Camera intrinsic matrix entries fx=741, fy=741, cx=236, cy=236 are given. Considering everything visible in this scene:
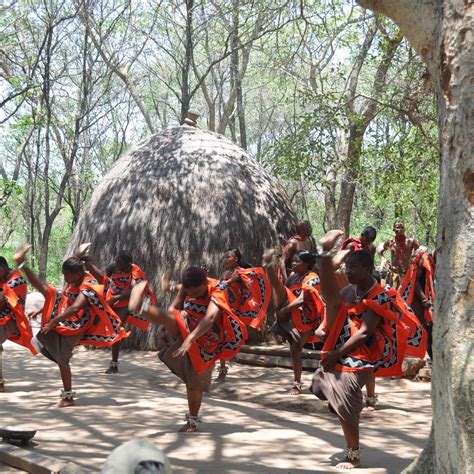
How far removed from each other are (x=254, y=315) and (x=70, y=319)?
2280 mm

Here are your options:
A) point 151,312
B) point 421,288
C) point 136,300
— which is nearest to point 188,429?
point 151,312

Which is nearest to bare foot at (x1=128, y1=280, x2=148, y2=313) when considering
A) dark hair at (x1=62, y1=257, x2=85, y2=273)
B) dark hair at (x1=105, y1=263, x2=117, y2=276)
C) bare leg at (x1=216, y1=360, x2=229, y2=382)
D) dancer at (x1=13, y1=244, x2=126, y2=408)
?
dancer at (x1=13, y1=244, x2=126, y2=408)

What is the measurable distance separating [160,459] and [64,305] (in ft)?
18.7

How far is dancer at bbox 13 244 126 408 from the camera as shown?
6.97 metres

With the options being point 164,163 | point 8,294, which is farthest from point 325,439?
point 164,163

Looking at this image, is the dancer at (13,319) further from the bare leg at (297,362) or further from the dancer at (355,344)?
the dancer at (355,344)

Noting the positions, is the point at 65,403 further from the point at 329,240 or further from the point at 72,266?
the point at 329,240

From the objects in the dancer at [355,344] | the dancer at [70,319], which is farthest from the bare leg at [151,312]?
the dancer at [70,319]

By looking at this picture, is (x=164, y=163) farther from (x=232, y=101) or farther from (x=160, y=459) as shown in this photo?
(x=232, y=101)

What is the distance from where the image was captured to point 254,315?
854 cm

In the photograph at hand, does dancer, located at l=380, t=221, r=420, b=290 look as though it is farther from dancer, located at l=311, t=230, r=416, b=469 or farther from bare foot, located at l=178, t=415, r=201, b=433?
dancer, located at l=311, t=230, r=416, b=469

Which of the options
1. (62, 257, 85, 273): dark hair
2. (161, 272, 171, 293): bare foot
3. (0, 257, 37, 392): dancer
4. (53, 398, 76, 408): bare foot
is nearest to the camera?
(161, 272, 171, 293): bare foot

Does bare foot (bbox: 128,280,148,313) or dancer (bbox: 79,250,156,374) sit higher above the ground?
dancer (bbox: 79,250,156,374)

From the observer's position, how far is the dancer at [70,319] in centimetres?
697
